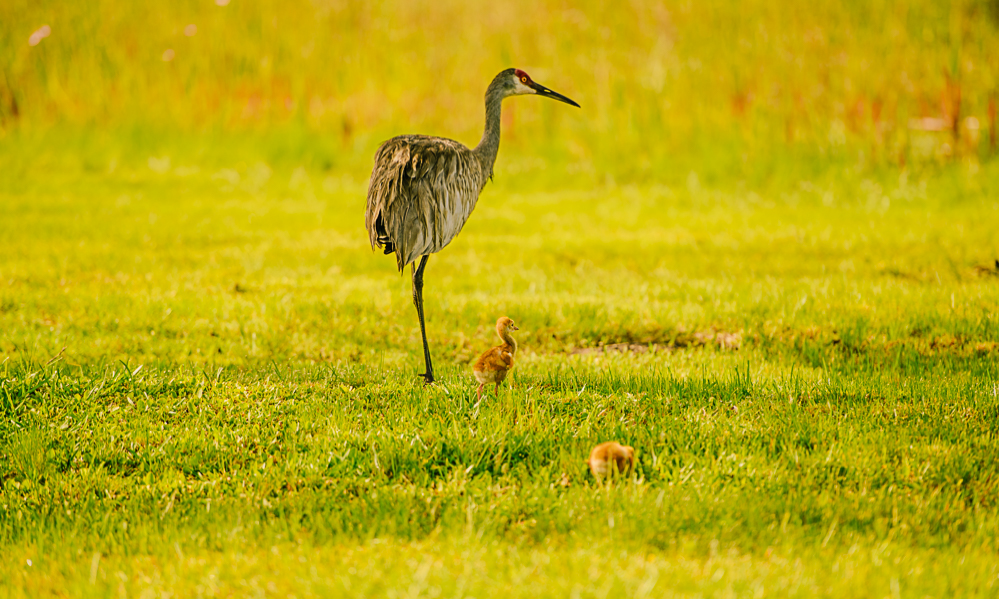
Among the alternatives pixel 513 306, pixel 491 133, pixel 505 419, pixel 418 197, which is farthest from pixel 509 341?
pixel 513 306

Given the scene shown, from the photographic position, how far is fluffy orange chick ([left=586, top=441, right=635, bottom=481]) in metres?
4.91

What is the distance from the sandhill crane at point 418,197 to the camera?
21.3 ft

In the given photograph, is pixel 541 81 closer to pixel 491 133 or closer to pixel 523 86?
pixel 523 86

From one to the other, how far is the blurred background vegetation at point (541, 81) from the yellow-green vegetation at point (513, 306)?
0.29 ft

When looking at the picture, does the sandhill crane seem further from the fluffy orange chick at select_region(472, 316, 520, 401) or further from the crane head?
the crane head

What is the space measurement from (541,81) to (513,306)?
10651 millimetres

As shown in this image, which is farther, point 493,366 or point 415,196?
point 415,196

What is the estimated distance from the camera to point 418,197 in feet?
21.4

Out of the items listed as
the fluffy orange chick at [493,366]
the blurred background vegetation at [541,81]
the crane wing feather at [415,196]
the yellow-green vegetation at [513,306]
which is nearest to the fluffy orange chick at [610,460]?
the yellow-green vegetation at [513,306]

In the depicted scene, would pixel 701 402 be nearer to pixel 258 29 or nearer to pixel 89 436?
pixel 89 436

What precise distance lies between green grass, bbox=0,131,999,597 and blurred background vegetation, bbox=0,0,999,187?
479 cm

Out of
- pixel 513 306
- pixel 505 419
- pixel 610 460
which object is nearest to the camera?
pixel 610 460

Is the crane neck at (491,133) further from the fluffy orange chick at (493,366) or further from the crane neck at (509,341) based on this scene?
the fluffy orange chick at (493,366)

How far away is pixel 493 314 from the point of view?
8852 mm
